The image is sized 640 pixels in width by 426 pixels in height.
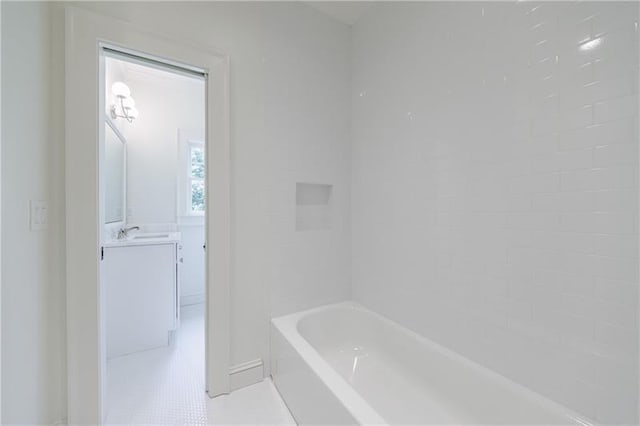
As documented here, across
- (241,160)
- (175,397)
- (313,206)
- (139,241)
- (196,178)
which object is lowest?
(175,397)

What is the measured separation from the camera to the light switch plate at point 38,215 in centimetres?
113

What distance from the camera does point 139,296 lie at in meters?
2.17

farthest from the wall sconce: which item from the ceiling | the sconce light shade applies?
the ceiling

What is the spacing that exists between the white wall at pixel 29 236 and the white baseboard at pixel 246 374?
0.82 metres

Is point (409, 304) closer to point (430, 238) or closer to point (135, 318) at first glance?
point (430, 238)

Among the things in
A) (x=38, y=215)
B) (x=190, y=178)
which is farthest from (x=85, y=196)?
(x=190, y=178)

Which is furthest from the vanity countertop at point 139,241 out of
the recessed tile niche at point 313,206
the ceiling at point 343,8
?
the ceiling at point 343,8

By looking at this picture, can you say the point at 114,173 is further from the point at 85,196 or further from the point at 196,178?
the point at 85,196

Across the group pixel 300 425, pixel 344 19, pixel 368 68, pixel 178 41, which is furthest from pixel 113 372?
pixel 344 19

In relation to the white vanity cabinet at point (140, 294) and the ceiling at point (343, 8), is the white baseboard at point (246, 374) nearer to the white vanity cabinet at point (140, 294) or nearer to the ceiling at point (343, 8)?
the white vanity cabinet at point (140, 294)

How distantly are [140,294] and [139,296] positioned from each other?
0.02 meters

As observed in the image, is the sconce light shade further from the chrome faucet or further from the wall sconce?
the chrome faucet

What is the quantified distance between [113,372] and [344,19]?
10.4 ft

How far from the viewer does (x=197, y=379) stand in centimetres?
Result: 180
